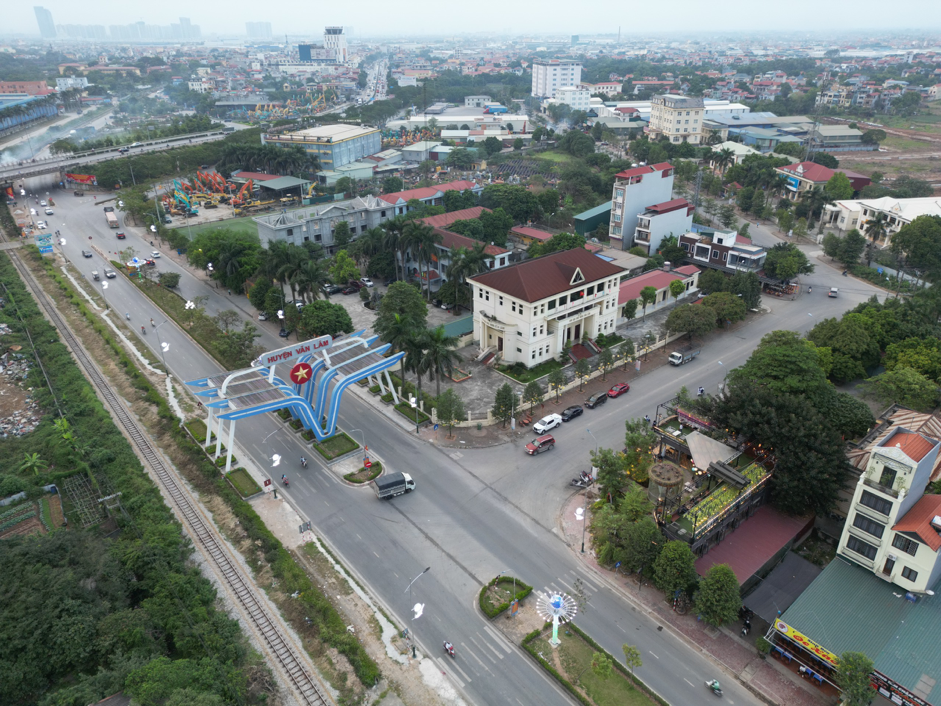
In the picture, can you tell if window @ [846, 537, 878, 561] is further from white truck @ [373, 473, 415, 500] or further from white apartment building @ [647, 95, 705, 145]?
white apartment building @ [647, 95, 705, 145]

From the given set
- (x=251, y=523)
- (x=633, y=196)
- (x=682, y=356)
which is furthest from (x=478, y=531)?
(x=633, y=196)

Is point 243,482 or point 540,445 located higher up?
point 540,445

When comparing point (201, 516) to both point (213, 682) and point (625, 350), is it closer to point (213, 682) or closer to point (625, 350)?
point (213, 682)

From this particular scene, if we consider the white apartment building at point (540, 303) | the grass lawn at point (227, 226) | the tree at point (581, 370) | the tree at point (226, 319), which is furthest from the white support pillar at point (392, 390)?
the grass lawn at point (227, 226)

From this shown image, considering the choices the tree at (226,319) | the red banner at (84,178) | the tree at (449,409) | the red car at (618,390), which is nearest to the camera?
the tree at (449,409)

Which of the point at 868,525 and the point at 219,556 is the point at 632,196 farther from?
the point at 219,556

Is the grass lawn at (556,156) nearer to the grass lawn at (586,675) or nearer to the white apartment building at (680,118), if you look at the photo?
the white apartment building at (680,118)

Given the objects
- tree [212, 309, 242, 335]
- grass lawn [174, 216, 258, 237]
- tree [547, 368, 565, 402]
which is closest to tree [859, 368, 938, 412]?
tree [547, 368, 565, 402]
